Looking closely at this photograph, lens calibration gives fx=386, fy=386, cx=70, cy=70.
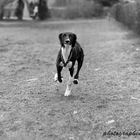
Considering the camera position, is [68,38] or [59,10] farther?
[59,10]

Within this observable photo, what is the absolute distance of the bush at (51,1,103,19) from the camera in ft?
172

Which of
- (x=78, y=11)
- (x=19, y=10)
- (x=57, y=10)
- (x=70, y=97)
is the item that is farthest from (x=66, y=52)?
(x=57, y=10)

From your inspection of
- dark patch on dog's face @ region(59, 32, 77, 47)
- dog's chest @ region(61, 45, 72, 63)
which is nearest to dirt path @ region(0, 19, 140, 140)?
dog's chest @ region(61, 45, 72, 63)

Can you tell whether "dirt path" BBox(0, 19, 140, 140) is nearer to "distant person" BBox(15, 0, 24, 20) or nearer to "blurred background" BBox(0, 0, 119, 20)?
"distant person" BBox(15, 0, 24, 20)

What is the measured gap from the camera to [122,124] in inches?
205

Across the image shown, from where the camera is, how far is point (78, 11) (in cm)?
5266

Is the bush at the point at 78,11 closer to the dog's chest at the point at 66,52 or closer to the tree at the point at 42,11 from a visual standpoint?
the tree at the point at 42,11

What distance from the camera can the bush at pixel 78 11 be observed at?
172ft

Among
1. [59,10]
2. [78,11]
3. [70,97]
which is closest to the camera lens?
[70,97]

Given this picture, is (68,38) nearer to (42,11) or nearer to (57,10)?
(42,11)

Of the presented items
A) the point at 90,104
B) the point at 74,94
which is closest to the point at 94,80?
the point at 74,94

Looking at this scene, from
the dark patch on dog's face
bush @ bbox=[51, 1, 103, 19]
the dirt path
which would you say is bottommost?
bush @ bbox=[51, 1, 103, 19]

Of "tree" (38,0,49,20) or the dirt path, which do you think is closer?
the dirt path

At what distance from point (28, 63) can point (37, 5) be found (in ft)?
117
